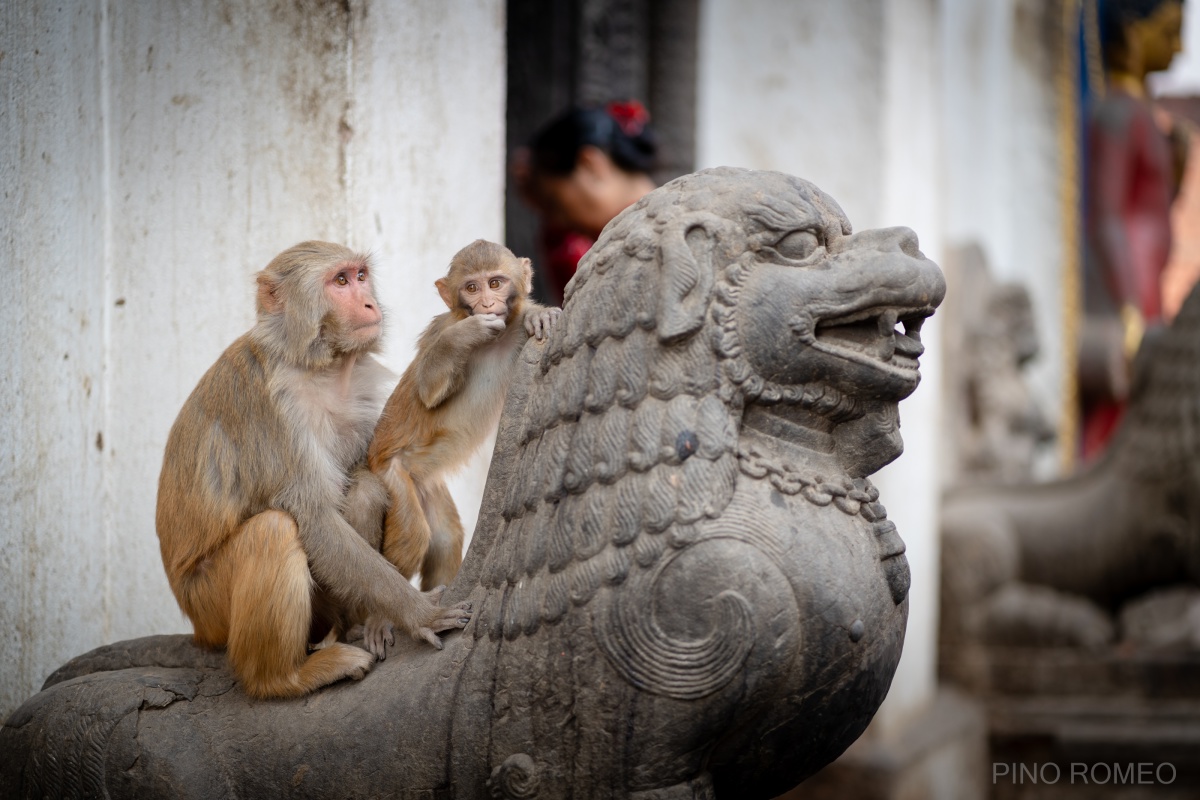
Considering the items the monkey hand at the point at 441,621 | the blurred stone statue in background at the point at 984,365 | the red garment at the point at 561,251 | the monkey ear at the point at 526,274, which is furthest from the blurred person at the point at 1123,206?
the monkey hand at the point at 441,621

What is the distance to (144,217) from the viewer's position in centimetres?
297

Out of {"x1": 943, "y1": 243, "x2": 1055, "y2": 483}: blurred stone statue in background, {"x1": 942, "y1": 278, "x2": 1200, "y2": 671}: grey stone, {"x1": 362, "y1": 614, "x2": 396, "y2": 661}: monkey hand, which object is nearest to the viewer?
{"x1": 362, "y1": 614, "x2": 396, "y2": 661}: monkey hand

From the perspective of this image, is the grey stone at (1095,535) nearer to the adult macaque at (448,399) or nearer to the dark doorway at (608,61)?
the dark doorway at (608,61)

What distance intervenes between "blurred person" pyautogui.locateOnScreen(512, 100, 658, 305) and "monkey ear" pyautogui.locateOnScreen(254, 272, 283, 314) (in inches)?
82.6

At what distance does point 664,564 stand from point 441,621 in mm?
437

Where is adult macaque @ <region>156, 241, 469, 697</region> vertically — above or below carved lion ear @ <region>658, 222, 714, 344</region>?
below

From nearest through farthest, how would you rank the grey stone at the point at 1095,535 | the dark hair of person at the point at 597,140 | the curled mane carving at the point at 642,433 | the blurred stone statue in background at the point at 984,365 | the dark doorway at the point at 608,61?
the curled mane carving at the point at 642,433 → the dark hair of person at the point at 597,140 → the grey stone at the point at 1095,535 → the dark doorway at the point at 608,61 → the blurred stone statue in background at the point at 984,365

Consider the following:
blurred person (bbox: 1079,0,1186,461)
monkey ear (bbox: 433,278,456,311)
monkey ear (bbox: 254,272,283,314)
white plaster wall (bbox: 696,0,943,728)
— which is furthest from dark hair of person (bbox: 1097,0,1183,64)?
monkey ear (bbox: 254,272,283,314)

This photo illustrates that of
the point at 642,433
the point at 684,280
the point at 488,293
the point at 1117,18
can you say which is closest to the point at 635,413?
the point at 642,433

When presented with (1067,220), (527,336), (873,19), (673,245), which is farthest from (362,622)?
(1067,220)

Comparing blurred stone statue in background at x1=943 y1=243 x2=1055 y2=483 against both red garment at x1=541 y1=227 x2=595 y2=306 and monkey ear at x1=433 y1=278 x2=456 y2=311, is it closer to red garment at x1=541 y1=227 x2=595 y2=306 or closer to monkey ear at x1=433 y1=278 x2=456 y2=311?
red garment at x1=541 y1=227 x2=595 y2=306

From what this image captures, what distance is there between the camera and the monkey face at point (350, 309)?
2.34 m

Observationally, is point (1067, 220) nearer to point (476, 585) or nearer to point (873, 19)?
point (873, 19)

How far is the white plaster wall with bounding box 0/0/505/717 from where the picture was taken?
2.81 meters
